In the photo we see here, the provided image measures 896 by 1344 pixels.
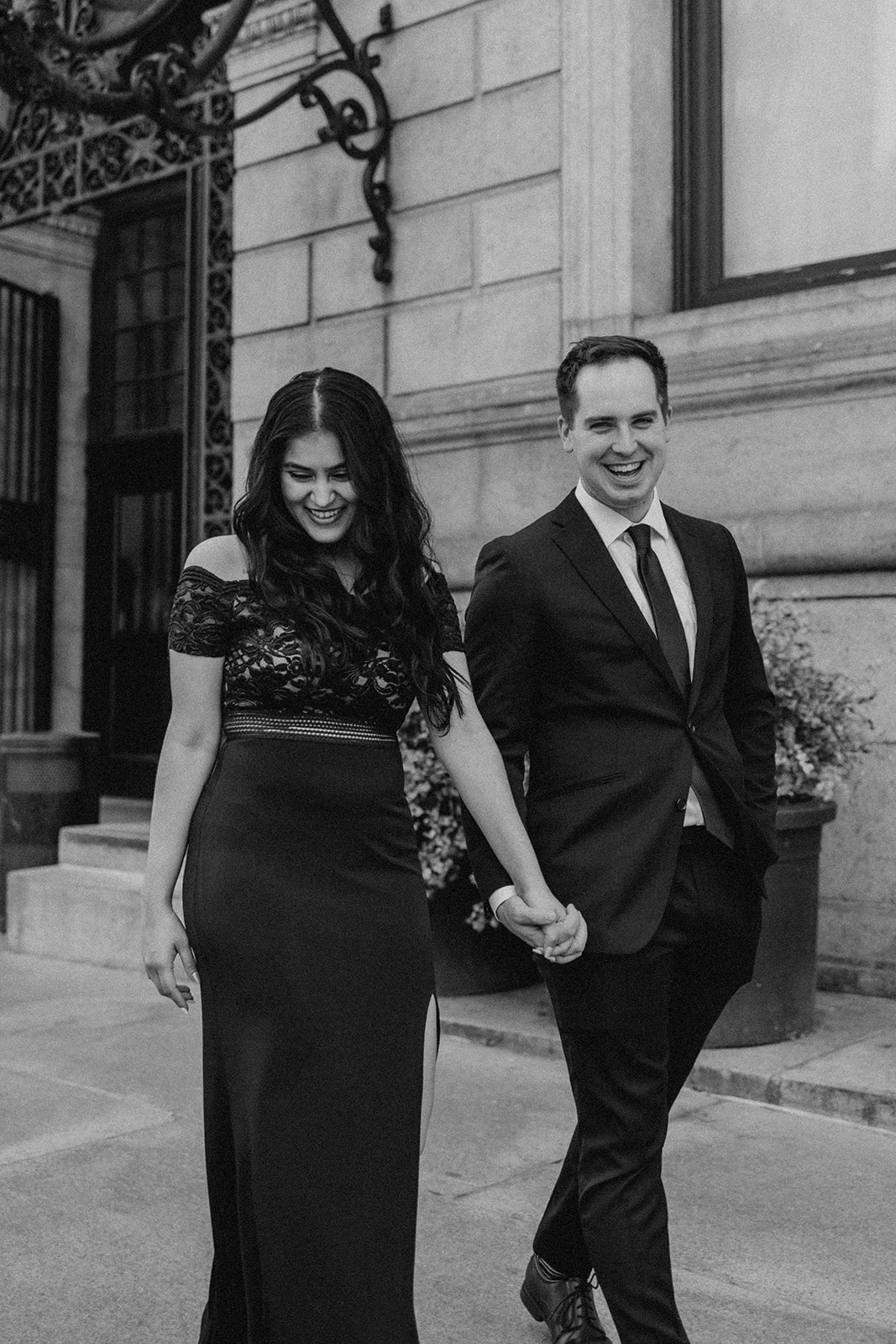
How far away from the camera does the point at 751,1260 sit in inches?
148

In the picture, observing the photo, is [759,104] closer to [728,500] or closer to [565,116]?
[565,116]

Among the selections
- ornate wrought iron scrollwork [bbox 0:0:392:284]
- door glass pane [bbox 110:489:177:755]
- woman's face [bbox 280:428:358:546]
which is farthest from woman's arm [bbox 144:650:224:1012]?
door glass pane [bbox 110:489:177:755]

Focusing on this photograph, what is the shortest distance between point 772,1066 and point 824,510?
2592mm

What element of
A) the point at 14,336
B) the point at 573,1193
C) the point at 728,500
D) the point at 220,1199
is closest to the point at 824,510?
Answer: the point at 728,500

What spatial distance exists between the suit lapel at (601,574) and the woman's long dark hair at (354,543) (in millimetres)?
357

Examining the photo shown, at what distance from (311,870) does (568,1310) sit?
1.23 meters

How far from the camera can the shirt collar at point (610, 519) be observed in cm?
312

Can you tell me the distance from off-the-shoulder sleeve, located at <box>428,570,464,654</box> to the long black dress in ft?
0.57

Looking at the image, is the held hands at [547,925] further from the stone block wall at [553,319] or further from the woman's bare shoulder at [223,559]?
the stone block wall at [553,319]

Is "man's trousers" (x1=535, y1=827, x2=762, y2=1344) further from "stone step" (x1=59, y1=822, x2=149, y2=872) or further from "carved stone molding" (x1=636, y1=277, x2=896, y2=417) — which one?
"stone step" (x1=59, y1=822, x2=149, y2=872)

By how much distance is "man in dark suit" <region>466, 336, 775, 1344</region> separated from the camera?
2.93 metres

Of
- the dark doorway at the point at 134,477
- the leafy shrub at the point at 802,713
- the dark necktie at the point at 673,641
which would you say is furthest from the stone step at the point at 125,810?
the dark necktie at the point at 673,641

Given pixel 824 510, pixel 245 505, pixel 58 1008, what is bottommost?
pixel 58 1008

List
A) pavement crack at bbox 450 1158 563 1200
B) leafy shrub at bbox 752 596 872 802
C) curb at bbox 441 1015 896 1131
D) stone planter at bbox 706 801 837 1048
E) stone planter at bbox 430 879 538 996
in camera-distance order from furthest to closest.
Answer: stone planter at bbox 430 879 538 996
leafy shrub at bbox 752 596 872 802
stone planter at bbox 706 801 837 1048
curb at bbox 441 1015 896 1131
pavement crack at bbox 450 1158 563 1200
